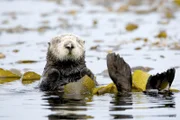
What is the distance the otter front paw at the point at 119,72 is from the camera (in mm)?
7312

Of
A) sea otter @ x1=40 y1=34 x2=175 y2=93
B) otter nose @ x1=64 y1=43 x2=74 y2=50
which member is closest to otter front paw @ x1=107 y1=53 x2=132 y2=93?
sea otter @ x1=40 y1=34 x2=175 y2=93

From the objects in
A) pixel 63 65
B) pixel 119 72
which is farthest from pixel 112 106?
pixel 63 65

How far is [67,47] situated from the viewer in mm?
7754

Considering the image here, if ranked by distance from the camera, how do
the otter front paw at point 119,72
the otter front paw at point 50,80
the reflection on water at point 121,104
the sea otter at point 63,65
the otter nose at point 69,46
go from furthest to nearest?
the otter front paw at point 50,80, the sea otter at point 63,65, the otter nose at point 69,46, the otter front paw at point 119,72, the reflection on water at point 121,104

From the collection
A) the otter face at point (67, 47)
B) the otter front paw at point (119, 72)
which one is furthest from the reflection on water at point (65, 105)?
the otter face at point (67, 47)

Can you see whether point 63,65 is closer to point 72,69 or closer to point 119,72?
point 72,69

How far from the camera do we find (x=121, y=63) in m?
7.39

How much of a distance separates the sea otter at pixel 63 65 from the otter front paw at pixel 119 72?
675 millimetres

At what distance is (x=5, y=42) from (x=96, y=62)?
378cm

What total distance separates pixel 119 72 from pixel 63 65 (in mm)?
1141

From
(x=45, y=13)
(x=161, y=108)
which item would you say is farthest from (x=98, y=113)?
(x=45, y=13)

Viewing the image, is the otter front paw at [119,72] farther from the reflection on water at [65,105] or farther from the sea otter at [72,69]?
the reflection on water at [65,105]

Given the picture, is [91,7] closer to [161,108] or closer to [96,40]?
[96,40]

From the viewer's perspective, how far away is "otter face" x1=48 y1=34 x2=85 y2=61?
7781mm
